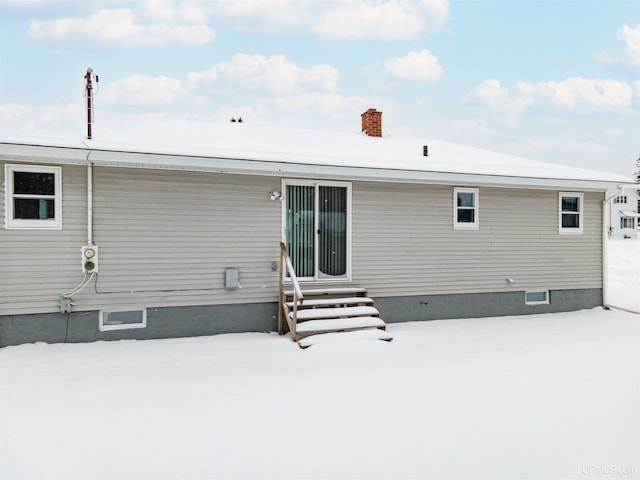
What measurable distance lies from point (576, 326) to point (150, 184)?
323 inches

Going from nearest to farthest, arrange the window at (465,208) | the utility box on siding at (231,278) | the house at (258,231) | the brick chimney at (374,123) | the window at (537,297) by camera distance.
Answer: the house at (258,231) → the utility box on siding at (231,278) → the window at (465,208) → the window at (537,297) → the brick chimney at (374,123)

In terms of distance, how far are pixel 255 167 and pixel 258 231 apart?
1.19 metres

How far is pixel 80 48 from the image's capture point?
1485 centimetres

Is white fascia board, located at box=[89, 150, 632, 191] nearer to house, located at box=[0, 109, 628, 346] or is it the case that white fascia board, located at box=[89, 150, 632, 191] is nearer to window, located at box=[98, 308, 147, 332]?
house, located at box=[0, 109, 628, 346]

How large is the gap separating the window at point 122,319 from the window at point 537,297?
26.1 feet

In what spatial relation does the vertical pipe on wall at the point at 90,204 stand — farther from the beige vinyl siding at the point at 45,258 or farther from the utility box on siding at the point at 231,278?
Result: the utility box on siding at the point at 231,278

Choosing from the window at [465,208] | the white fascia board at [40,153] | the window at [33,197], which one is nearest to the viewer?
the white fascia board at [40,153]

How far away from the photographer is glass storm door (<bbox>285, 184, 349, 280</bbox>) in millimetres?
8344

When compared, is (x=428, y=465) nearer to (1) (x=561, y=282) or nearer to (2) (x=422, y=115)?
(1) (x=561, y=282)

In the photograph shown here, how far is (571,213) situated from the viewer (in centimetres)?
1024

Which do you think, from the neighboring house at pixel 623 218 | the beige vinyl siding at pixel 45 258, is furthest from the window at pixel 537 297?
the neighboring house at pixel 623 218

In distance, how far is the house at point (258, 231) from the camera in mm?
6859

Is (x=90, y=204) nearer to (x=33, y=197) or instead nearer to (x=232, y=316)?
(x=33, y=197)

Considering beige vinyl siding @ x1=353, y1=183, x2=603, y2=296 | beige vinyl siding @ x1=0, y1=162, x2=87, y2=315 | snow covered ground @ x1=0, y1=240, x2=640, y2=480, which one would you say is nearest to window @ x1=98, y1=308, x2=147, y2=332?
snow covered ground @ x1=0, y1=240, x2=640, y2=480
